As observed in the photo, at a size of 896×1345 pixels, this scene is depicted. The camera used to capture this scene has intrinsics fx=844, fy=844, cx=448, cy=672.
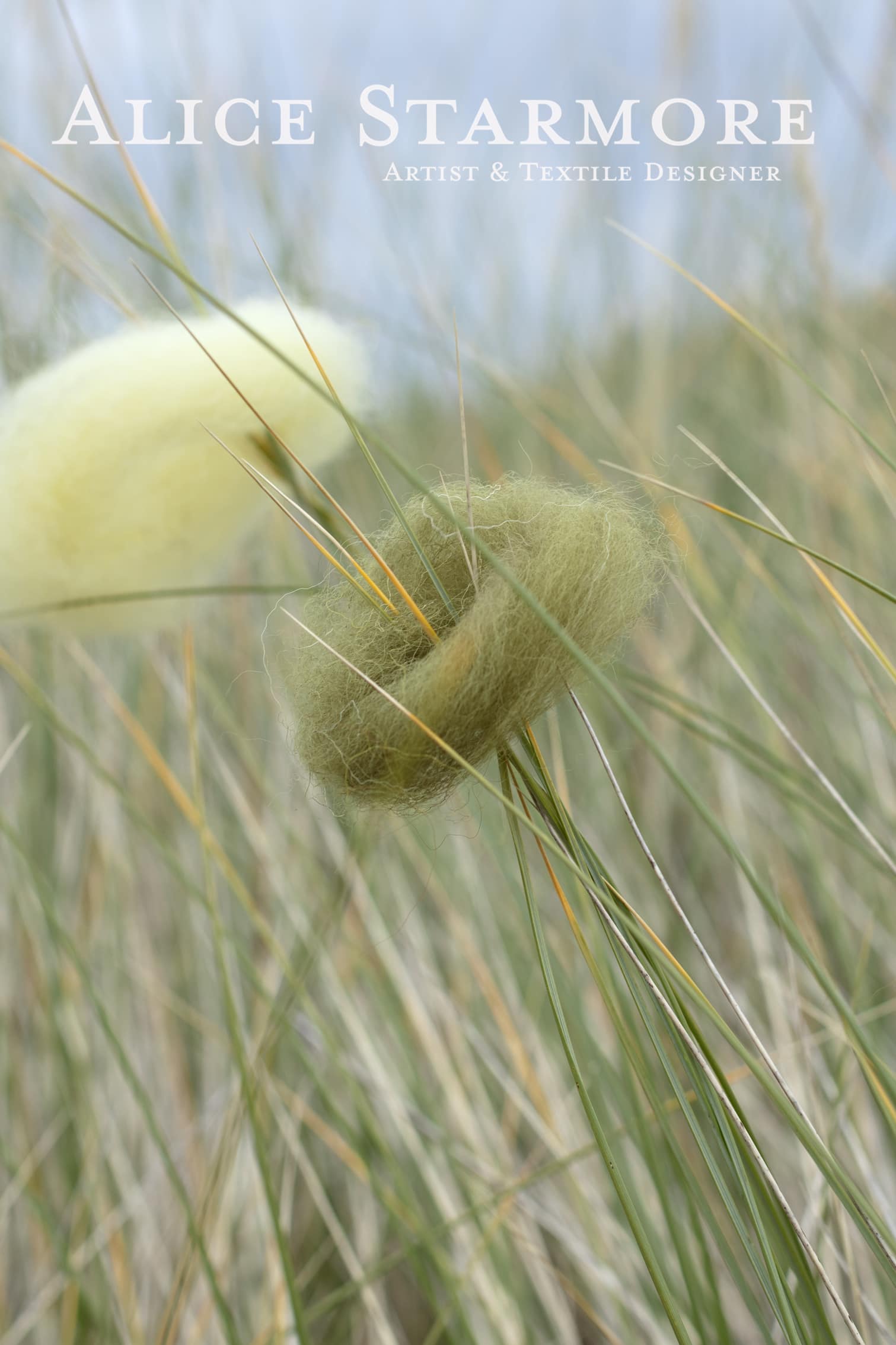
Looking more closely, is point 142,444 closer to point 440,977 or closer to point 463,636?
point 463,636

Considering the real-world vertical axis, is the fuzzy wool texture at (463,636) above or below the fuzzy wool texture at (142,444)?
below

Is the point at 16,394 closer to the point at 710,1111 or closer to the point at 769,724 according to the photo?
the point at 710,1111

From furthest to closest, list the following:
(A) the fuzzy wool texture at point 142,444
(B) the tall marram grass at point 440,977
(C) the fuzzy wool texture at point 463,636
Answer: (B) the tall marram grass at point 440,977 → (A) the fuzzy wool texture at point 142,444 → (C) the fuzzy wool texture at point 463,636

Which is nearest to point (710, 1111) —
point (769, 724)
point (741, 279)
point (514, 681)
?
point (514, 681)

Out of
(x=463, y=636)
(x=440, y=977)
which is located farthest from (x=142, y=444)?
(x=440, y=977)

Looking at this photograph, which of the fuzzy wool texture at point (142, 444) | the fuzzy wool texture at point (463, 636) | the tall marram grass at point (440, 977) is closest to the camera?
the fuzzy wool texture at point (463, 636)

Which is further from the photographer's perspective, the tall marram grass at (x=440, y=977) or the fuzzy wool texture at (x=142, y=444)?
the tall marram grass at (x=440, y=977)
